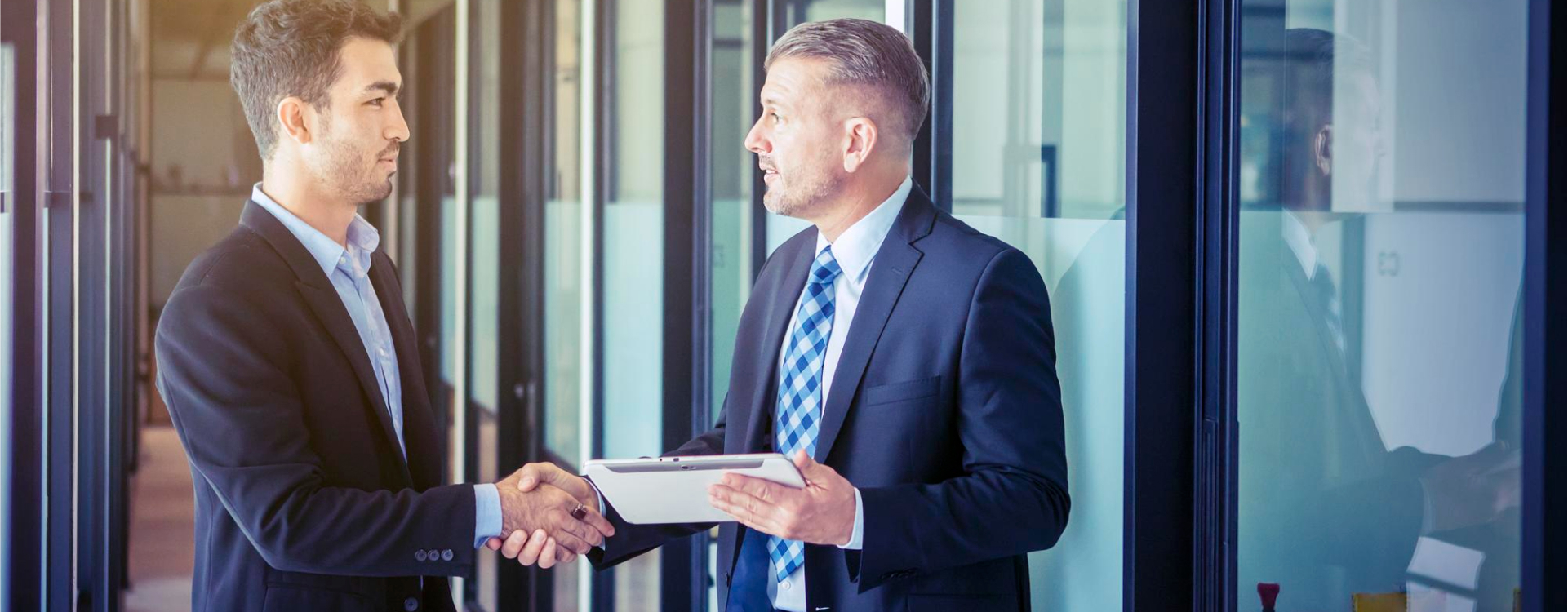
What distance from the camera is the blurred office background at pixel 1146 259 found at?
1.56m

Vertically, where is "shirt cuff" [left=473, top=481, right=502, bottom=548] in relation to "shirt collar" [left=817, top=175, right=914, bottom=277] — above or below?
below

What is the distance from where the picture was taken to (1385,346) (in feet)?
5.74

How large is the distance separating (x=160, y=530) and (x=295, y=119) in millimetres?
6721

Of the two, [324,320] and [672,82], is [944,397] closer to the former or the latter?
[324,320]

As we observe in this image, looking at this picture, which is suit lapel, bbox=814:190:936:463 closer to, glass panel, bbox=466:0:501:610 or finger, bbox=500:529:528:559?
finger, bbox=500:529:528:559

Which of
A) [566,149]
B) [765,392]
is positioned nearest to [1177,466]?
[765,392]

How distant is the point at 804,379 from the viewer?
2.14 m

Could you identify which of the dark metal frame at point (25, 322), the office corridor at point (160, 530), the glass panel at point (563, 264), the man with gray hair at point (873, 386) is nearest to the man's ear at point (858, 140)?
the man with gray hair at point (873, 386)

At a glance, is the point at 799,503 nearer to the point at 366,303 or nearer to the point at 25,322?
the point at 366,303

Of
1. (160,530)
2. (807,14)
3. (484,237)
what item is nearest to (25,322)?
(807,14)

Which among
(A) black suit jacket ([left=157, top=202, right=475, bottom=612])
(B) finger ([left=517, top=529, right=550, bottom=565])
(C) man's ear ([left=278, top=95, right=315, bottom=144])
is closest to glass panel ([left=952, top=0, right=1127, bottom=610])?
(B) finger ([left=517, top=529, right=550, bottom=565])

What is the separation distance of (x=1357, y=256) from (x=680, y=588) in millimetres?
2675

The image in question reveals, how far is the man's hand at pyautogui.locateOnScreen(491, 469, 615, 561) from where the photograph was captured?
7.46ft

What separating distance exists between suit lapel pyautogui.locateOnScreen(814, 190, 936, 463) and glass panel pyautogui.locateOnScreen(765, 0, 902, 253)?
1.16 m
